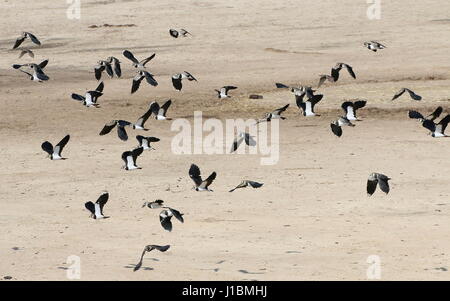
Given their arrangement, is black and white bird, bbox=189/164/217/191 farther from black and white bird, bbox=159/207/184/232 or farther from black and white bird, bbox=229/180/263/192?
black and white bird, bbox=159/207/184/232

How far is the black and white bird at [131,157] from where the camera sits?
735 inches

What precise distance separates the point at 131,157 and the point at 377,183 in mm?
4094

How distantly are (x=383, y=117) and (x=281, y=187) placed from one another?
5333 millimetres

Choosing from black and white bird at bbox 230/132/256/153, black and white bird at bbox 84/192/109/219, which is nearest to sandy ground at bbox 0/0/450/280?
black and white bird at bbox 84/192/109/219

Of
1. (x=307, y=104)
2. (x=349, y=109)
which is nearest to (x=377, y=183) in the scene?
(x=349, y=109)

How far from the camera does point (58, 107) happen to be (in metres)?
24.5

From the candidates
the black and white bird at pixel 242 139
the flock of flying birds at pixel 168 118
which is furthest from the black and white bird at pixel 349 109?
the black and white bird at pixel 242 139

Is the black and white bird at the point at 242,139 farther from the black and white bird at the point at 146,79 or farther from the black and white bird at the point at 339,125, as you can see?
the black and white bird at the point at 146,79

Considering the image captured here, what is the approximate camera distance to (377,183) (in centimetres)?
1653

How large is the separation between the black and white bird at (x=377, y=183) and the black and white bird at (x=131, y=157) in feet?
12.6

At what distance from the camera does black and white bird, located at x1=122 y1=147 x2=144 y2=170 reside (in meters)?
18.7

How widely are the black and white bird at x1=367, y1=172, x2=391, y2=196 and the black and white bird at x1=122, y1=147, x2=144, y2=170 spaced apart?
152 inches

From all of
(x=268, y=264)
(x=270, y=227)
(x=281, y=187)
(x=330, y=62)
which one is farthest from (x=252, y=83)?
(x=268, y=264)

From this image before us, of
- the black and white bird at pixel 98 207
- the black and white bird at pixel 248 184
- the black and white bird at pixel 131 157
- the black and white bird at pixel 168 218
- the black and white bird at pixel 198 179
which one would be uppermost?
the black and white bird at pixel 131 157
